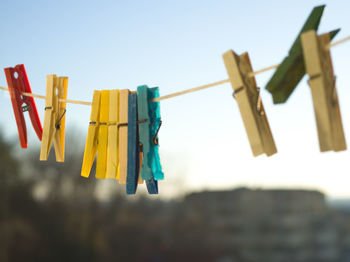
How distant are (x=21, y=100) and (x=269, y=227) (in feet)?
56.2

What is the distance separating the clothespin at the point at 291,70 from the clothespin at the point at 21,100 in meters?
1.06

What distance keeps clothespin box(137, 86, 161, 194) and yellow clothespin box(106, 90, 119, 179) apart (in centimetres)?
11

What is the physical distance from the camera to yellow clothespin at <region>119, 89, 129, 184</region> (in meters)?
1.52

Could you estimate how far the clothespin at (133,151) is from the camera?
4.85 feet

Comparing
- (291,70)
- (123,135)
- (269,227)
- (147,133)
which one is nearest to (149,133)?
(147,133)

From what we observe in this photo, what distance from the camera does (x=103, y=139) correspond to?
1.57 metres

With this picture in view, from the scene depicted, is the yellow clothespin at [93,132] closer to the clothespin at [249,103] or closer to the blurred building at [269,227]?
the clothespin at [249,103]

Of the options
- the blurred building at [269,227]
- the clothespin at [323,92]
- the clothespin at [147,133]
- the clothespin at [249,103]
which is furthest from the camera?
the blurred building at [269,227]

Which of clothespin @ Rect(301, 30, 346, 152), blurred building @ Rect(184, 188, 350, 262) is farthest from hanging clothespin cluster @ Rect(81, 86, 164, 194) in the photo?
blurred building @ Rect(184, 188, 350, 262)

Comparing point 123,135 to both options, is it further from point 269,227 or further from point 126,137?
point 269,227

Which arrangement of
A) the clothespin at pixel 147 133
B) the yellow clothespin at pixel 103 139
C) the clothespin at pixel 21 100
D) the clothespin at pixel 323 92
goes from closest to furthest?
the clothespin at pixel 323 92 → the clothespin at pixel 147 133 → the yellow clothespin at pixel 103 139 → the clothespin at pixel 21 100

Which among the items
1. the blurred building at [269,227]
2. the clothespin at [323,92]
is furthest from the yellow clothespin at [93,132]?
the blurred building at [269,227]

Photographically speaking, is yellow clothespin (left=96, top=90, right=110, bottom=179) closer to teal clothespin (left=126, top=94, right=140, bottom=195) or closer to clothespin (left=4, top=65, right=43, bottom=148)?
teal clothespin (left=126, top=94, right=140, bottom=195)

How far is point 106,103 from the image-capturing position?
1596 millimetres
